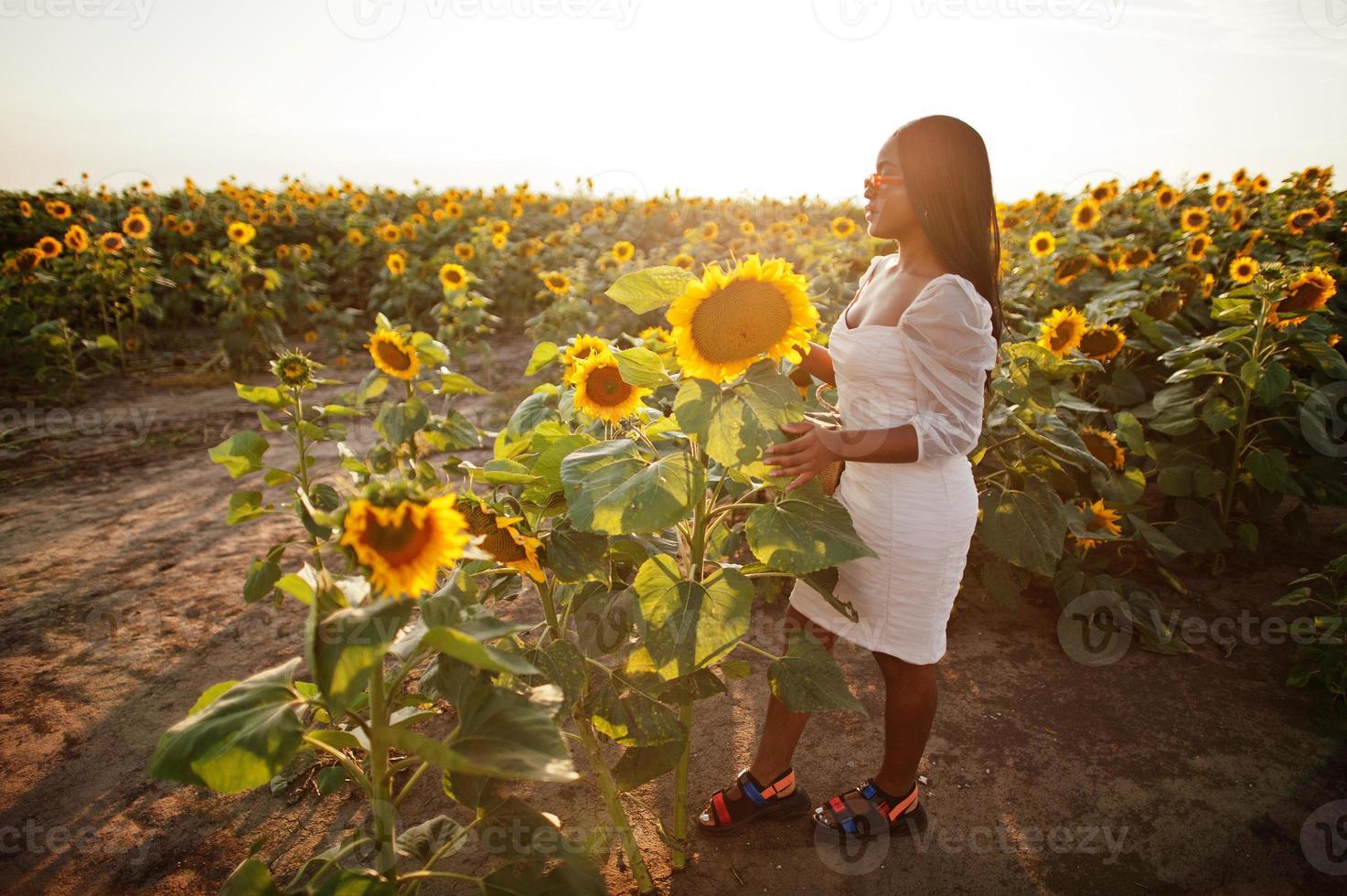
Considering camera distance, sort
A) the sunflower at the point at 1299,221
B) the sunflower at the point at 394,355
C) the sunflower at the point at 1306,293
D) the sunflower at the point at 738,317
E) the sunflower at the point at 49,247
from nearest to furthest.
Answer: the sunflower at the point at 738,317, the sunflower at the point at 394,355, the sunflower at the point at 1306,293, the sunflower at the point at 1299,221, the sunflower at the point at 49,247

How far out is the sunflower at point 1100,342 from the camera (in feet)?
11.0

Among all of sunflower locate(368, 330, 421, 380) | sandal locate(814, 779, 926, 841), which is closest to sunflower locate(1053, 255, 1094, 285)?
sandal locate(814, 779, 926, 841)

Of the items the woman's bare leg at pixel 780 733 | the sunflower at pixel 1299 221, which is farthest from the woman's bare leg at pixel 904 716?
the sunflower at pixel 1299 221

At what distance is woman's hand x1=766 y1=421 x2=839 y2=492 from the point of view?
61.3 inches

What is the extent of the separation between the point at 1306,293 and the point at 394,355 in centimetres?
389

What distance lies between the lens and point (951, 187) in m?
1.75

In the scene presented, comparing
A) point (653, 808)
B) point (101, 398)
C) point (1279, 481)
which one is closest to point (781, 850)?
point (653, 808)

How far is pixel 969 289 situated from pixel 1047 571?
4.88 feet

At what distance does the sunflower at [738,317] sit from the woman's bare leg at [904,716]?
3.21ft

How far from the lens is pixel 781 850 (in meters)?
2.09

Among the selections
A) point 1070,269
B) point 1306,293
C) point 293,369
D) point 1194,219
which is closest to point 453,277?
point 293,369

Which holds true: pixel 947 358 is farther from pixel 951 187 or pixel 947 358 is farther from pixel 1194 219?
pixel 1194 219

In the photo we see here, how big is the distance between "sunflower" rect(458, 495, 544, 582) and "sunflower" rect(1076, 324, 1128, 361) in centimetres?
293

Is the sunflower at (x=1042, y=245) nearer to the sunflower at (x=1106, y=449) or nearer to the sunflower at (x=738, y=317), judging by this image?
the sunflower at (x=1106, y=449)
